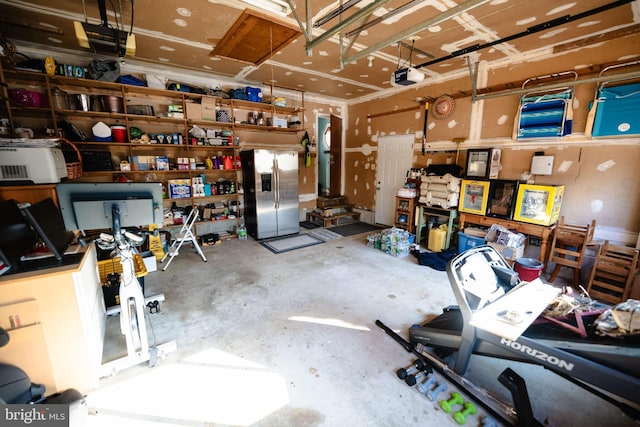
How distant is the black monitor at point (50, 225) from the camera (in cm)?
168

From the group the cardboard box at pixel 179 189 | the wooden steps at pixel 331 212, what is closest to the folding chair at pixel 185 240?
the cardboard box at pixel 179 189

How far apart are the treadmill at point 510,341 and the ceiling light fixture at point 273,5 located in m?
2.95

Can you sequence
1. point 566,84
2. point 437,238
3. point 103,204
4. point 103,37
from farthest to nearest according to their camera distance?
point 437,238 → point 566,84 → point 103,37 → point 103,204

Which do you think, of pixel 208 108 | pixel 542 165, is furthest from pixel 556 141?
pixel 208 108

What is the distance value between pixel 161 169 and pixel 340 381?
4434mm

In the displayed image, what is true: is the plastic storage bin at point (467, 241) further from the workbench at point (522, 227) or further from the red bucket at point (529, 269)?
the red bucket at point (529, 269)

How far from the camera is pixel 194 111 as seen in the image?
15.4ft

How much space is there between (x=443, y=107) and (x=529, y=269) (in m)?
3.15

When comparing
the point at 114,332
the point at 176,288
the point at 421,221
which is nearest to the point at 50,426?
the point at 114,332

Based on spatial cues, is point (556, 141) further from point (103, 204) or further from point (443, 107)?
point (103, 204)

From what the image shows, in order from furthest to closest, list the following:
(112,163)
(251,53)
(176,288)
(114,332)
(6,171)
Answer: (112,163) → (251,53) → (176,288) → (114,332) → (6,171)

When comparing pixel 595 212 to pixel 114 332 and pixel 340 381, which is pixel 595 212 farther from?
pixel 114 332

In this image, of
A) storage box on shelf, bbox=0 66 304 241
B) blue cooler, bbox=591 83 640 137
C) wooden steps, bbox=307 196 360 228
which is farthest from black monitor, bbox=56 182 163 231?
blue cooler, bbox=591 83 640 137

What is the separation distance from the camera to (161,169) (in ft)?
14.9
